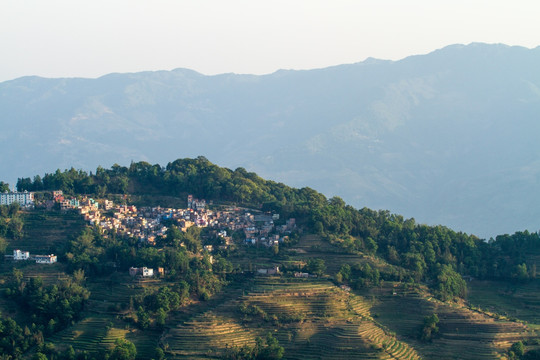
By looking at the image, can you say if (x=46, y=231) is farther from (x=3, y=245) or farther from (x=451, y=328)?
(x=451, y=328)

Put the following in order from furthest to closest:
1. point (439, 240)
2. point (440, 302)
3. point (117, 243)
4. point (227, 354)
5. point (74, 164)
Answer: point (74, 164) → point (439, 240) → point (117, 243) → point (440, 302) → point (227, 354)

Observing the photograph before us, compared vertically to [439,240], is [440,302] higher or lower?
lower

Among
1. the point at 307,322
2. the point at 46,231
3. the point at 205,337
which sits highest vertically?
the point at 46,231

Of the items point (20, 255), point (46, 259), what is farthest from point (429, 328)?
point (20, 255)

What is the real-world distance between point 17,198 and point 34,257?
23.3 feet

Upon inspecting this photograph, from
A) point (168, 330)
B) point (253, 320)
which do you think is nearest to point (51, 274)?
point (168, 330)

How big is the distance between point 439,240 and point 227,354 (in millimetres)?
15628

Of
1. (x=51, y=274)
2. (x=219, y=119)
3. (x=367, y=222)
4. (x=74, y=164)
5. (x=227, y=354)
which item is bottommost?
(x=227, y=354)

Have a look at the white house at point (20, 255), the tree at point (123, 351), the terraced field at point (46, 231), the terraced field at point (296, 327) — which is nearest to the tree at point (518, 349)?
the terraced field at point (296, 327)

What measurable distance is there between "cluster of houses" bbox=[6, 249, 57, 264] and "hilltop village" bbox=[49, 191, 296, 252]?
3727 millimetres

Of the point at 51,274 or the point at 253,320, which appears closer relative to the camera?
the point at 253,320

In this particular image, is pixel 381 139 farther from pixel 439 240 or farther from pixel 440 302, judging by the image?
pixel 440 302

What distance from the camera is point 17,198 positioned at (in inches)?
1617

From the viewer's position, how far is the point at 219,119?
138 m
